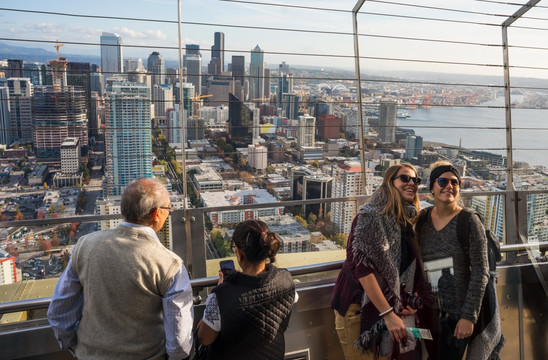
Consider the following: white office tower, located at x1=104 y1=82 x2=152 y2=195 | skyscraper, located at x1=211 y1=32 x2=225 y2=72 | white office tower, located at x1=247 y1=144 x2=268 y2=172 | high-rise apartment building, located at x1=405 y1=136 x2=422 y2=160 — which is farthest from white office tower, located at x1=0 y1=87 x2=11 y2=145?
high-rise apartment building, located at x1=405 y1=136 x2=422 y2=160

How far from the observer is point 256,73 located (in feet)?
12.3

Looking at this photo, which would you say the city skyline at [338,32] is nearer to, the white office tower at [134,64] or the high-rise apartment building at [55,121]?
the white office tower at [134,64]

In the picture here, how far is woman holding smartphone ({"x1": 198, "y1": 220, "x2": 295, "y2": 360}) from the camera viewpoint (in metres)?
1.75

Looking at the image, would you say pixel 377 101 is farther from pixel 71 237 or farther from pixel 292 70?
pixel 71 237

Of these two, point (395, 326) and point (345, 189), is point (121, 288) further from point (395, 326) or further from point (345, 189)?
point (345, 189)

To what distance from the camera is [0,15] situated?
315 centimetres

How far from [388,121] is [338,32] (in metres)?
0.74

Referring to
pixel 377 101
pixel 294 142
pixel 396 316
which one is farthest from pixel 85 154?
pixel 396 316

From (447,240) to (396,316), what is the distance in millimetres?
371

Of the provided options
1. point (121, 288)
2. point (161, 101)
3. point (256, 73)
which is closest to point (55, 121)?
point (161, 101)

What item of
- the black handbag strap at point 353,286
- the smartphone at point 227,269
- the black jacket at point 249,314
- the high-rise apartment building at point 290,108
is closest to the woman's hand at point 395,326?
the black handbag strap at point 353,286

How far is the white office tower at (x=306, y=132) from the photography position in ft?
12.4

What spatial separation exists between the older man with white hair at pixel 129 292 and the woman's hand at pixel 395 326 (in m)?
0.80

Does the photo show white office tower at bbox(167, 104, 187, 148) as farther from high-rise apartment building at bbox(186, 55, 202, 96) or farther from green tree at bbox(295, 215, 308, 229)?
green tree at bbox(295, 215, 308, 229)
